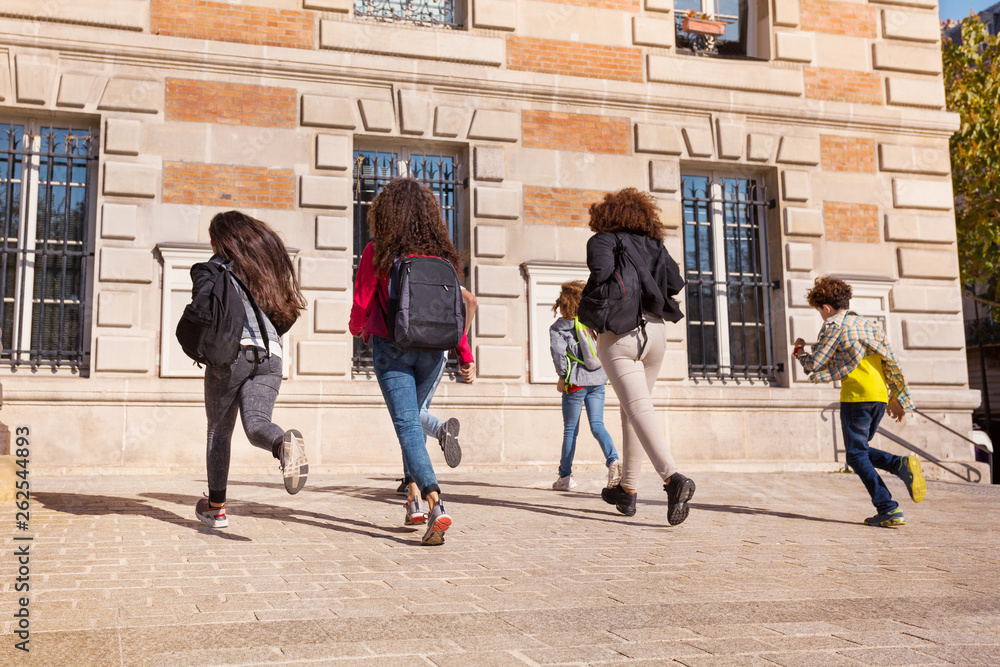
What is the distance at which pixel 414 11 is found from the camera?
35.5 ft

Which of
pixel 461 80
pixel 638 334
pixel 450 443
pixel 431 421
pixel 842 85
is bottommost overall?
pixel 450 443

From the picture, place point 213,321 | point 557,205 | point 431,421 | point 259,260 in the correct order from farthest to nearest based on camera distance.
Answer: point 557,205
point 431,421
point 259,260
point 213,321

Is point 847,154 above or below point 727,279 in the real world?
above

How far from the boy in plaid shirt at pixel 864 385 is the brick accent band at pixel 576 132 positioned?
516 cm

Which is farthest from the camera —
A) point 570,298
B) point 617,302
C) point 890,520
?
point 570,298

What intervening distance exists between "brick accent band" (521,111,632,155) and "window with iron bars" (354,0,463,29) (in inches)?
59.0

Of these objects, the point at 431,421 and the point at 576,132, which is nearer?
the point at 431,421

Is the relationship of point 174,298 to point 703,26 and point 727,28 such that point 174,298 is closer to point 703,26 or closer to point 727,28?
point 703,26

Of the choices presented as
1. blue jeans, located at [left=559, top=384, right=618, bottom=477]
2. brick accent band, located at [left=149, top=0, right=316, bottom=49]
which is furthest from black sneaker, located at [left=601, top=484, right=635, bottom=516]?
brick accent band, located at [left=149, top=0, right=316, bottom=49]

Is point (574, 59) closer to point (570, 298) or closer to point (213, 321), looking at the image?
point (570, 298)

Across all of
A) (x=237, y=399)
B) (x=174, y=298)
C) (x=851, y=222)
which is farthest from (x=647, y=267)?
(x=851, y=222)

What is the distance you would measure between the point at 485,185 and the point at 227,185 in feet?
9.15

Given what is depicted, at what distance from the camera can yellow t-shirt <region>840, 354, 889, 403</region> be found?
5.92 m

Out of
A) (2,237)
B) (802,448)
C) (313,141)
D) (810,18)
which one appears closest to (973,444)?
(802,448)
